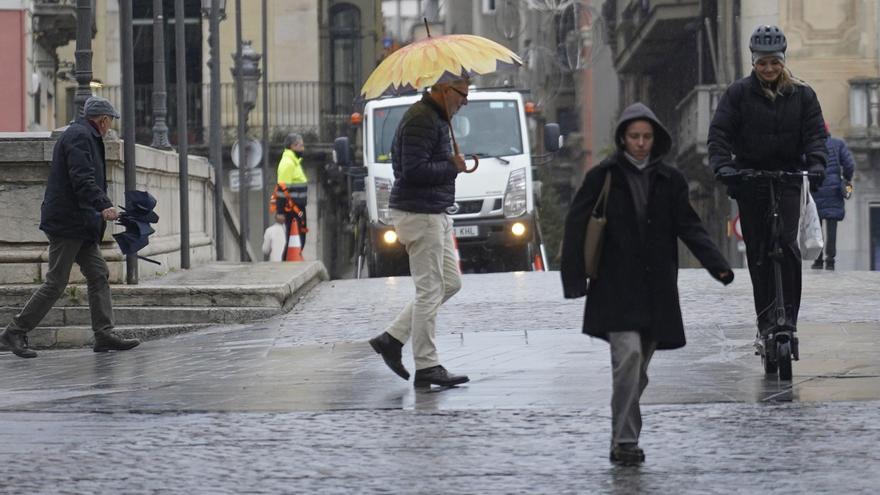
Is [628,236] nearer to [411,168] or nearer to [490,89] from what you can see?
[411,168]

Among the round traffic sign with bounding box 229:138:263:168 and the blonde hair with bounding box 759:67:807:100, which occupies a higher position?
the blonde hair with bounding box 759:67:807:100

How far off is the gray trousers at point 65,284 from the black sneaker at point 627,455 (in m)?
6.59

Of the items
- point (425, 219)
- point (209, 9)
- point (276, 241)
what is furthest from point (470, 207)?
point (425, 219)

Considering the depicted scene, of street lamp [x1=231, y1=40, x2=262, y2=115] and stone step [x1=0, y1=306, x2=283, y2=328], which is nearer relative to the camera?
stone step [x1=0, y1=306, x2=283, y2=328]

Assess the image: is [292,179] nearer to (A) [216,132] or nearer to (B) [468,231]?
(A) [216,132]

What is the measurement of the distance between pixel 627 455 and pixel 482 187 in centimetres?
1811

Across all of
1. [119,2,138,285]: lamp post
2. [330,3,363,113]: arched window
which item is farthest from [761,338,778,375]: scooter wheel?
[330,3,363,113]: arched window

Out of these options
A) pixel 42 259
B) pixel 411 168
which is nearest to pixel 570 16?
pixel 42 259

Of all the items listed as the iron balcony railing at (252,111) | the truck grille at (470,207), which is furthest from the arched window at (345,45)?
the truck grille at (470,207)

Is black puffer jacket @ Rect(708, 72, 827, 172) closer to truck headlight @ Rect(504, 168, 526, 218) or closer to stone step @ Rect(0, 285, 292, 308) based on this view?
stone step @ Rect(0, 285, 292, 308)

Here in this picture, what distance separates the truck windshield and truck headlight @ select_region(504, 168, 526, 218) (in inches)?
12.1

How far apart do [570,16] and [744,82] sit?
69.1 meters

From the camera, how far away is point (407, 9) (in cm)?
12100

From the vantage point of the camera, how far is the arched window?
49844mm
